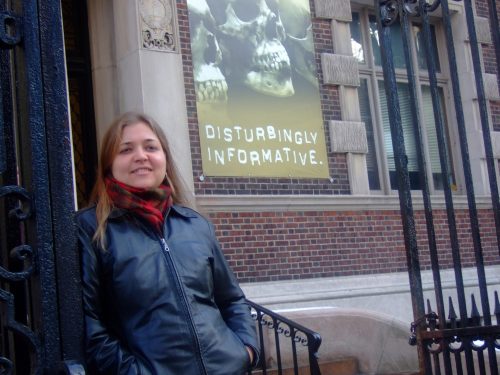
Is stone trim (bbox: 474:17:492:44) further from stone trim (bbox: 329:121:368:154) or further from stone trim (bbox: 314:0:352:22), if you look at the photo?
stone trim (bbox: 329:121:368:154)

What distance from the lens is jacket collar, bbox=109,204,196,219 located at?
8.64 ft

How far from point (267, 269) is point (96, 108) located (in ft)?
8.89

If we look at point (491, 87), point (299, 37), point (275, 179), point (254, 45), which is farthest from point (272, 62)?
point (491, 87)

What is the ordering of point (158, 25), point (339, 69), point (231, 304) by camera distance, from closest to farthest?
point (231, 304)
point (158, 25)
point (339, 69)

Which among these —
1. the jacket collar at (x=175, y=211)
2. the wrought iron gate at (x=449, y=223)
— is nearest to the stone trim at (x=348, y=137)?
the wrought iron gate at (x=449, y=223)

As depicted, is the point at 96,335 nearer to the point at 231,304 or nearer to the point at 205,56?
the point at 231,304

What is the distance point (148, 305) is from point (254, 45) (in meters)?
7.44

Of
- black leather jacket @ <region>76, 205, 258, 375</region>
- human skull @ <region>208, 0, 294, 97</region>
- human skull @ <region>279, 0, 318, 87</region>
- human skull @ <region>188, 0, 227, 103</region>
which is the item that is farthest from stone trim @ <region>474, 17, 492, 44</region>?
black leather jacket @ <region>76, 205, 258, 375</region>

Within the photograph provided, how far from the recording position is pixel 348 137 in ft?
33.2

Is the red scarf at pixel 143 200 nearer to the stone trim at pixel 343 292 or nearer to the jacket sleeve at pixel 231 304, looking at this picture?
A: the jacket sleeve at pixel 231 304

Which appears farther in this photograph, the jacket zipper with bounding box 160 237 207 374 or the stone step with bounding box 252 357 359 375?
the stone step with bounding box 252 357 359 375

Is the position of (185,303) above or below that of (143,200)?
below

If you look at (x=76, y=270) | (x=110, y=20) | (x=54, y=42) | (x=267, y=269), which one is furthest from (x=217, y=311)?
(x=110, y=20)

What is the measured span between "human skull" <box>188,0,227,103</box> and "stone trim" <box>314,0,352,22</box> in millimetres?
1755
